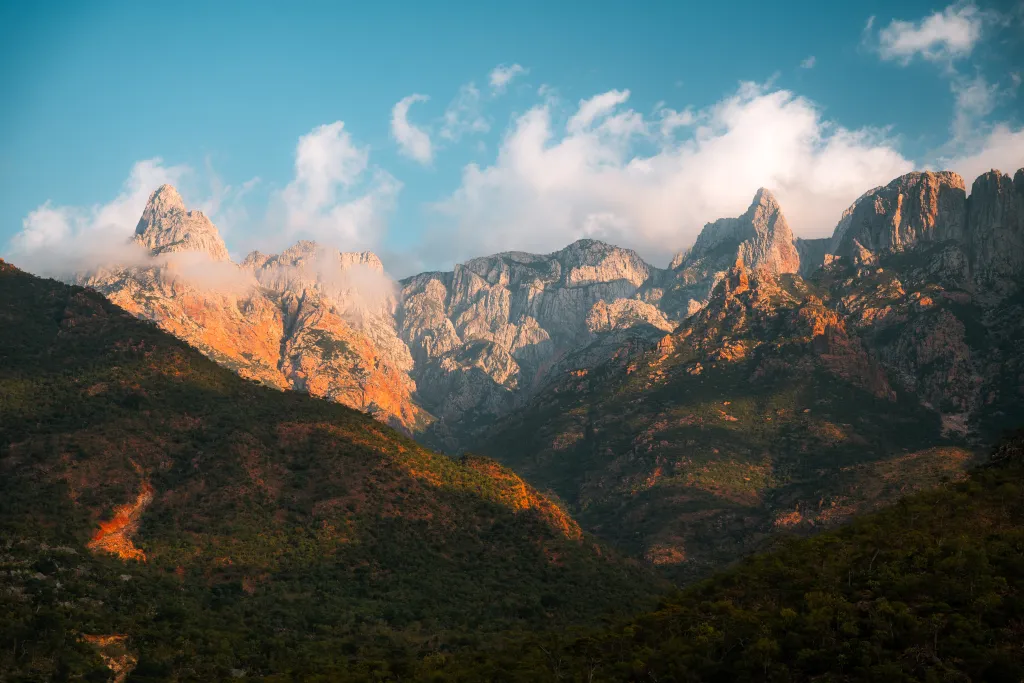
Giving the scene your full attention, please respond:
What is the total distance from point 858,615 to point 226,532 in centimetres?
10324

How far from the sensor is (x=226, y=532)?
12669 cm

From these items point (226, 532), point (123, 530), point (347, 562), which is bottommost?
point (347, 562)

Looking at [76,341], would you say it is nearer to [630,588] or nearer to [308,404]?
[308,404]

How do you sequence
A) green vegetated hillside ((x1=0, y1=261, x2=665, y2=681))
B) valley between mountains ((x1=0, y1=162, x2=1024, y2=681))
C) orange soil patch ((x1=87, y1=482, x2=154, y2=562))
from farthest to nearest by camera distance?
orange soil patch ((x1=87, y1=482, x2=154, y2=562))
green vegetated hillside ((x1=0, y1=261, x2=665, y2=681))
valley between mountains ((x1=0, y1=162, x2=1024, y2=681))

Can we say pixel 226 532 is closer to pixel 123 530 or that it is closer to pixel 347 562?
pixel 123 530

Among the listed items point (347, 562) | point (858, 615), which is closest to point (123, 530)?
point (347, 562)

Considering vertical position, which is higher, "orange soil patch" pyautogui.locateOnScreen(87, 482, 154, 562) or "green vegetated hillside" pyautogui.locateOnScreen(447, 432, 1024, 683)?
"orange soil patch" pyautogui.locateOnScreen(87, 482, 154, 562)

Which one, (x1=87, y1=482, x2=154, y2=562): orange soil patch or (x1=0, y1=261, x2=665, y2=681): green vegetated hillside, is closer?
(x1=0, y1=261, x2=665, y2=681): green vegetated hillside

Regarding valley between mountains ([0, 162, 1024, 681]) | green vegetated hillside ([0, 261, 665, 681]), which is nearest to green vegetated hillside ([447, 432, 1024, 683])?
valley between mountains ([0, 162, 1024, 681])

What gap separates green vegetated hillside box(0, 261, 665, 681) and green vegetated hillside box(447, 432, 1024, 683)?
63.1 ft

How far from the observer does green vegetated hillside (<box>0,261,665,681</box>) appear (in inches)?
3418

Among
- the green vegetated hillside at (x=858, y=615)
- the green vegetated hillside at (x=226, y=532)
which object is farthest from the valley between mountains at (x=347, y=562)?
the green vegetated hillside at (x=226, y=532)

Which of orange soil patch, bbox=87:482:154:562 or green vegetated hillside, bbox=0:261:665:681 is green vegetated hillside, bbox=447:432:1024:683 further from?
orange soil patch, bbox=87:482:154:562

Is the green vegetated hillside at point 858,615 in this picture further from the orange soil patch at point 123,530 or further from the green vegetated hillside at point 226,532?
the orange soil patch at point 123,530
